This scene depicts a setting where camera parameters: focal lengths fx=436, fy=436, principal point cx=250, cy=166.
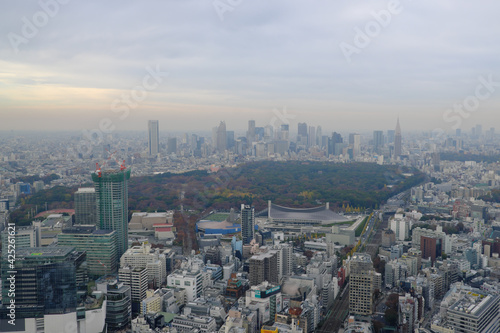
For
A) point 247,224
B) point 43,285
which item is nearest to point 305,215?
point 247,224

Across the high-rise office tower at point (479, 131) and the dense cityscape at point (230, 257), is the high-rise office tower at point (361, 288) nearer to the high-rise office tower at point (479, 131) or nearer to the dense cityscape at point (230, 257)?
the dense cityscape at point (230, 257)

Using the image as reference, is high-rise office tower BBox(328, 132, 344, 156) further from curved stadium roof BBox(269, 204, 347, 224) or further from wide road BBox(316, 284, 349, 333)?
wide road BBox(316, 284, 349, 333)

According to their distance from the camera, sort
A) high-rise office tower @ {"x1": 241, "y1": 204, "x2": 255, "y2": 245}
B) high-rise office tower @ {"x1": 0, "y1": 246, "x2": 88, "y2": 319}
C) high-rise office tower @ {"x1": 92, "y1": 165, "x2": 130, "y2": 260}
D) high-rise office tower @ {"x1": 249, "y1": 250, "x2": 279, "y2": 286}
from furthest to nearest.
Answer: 1. high-rise office tower @ {"x1": 241, "y1": 204, "x2": 255, "y2": 245}
2. high-rise office tower @ {"x1": 92, "y1": 165, "x2": 130, "y2": 260}
3. high-rise office tower @ {"x1": 249, "y1": 250, "x2": 279, "y2": 286}
4. high-rise office tower @ {"x1": 0, "y1": 246, "x2": 88, "y2": 319}

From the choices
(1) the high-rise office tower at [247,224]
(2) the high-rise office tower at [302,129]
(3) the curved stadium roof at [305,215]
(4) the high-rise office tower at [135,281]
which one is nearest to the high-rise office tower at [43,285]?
(4) the high-rise office tower at [135,281]

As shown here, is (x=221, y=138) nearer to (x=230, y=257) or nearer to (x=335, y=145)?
(x=335, y=145)

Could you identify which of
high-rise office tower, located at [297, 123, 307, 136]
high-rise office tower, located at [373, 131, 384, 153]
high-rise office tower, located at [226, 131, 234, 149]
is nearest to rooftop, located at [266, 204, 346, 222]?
high-rise office tower, located at [226, 131, 234, 149]
